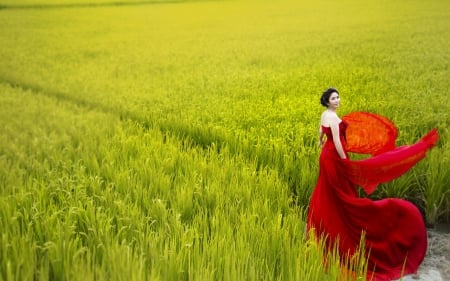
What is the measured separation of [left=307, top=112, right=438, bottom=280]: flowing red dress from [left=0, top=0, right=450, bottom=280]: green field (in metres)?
0.15

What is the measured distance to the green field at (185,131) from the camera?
1.57 meters

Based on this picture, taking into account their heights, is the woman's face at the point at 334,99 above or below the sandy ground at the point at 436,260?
above

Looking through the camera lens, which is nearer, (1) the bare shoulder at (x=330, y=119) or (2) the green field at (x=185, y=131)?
(2) the green field at (x=185, y=131)

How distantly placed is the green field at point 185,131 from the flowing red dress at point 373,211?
15cm

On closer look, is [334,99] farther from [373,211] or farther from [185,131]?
[185,131]

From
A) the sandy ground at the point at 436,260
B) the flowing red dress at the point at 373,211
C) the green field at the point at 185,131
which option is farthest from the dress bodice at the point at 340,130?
the sandy ground at the point at 436,260

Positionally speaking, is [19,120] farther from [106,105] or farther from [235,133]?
[235,133]

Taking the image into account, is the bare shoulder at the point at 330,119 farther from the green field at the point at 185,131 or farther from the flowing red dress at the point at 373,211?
the green field at the point at 185,131

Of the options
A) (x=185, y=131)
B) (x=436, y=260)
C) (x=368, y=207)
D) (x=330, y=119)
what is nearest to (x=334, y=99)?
(x=330, y=119)

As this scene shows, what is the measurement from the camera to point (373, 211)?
212cm

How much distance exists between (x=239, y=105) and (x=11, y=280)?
2.57 meters

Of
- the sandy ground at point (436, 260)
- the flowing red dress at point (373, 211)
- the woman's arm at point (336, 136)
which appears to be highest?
the woman's arm at point (336, 136)

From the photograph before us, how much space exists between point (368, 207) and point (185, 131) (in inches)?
61.5

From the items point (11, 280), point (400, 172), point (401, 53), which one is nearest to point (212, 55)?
point (401, 53)
